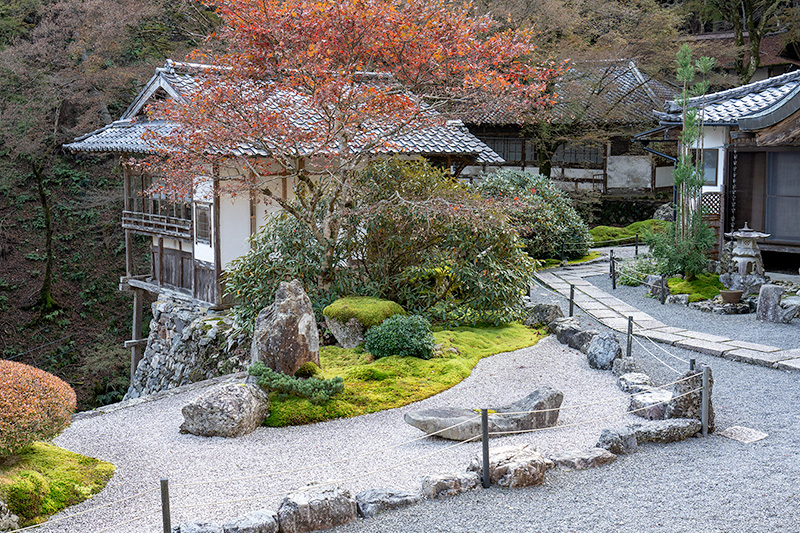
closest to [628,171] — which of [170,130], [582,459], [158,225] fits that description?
[158,225]

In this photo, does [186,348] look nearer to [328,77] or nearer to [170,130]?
[170,130]

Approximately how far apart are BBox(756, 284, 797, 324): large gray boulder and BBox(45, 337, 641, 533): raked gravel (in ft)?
14.6

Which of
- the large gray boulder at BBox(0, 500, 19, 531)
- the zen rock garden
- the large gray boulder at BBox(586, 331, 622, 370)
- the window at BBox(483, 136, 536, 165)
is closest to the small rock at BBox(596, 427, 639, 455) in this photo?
the zen rock garden

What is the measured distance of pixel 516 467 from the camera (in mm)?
6359

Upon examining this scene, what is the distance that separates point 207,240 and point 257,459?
363 inches

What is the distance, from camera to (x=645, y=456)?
7.03 metres

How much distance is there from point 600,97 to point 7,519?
75.8 feet

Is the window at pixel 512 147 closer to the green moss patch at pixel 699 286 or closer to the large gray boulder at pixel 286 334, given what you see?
the green moss patch at pixel 699 286

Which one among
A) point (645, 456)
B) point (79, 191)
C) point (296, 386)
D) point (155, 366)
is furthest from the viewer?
point (79, 191)

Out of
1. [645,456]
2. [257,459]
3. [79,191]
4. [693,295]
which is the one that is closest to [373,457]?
[257,459]

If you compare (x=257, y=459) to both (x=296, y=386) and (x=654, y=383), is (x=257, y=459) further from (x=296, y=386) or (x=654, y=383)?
(x=654, y=383)

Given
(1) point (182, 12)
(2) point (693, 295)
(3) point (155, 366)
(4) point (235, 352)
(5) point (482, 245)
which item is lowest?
(3) point (155, 366)

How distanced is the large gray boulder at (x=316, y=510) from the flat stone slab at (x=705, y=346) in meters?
6.98

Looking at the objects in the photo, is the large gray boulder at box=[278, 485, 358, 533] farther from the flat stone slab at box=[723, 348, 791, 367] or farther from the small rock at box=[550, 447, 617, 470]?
the flat stone slab at box=[723, 348, 791, 367]
